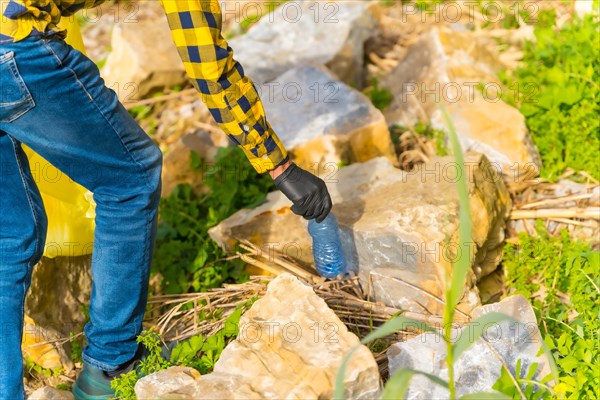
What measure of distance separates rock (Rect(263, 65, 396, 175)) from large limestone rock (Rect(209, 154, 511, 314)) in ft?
1.03

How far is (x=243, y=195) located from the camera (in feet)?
13.4

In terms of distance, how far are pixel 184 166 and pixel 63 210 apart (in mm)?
1132

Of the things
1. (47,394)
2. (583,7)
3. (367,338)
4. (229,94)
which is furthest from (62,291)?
(583,7)

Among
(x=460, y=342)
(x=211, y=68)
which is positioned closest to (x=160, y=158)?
(x=211, y=68)

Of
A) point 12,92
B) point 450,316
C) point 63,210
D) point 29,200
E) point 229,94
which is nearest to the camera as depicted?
point 450,316

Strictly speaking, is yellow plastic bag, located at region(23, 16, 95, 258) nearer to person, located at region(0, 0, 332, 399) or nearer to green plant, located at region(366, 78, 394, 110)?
person, located at region(0, 0, 332, 399)

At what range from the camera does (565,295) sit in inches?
135

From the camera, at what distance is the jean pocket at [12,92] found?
233cm

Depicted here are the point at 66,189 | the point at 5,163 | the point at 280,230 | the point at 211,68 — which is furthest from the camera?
the point at 280,230

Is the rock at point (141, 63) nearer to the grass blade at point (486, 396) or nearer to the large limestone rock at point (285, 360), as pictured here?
the large limestone rock at point (285, 360)

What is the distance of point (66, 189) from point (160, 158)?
764mm

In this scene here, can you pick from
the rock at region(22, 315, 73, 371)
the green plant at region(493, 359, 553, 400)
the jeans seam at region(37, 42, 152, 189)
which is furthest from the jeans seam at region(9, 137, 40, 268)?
the green plant at region(493, 359, 553, 400)

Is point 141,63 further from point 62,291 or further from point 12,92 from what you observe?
point 12,92

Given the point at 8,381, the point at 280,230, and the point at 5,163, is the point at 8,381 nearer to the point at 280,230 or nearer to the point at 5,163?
the point at 5,163
